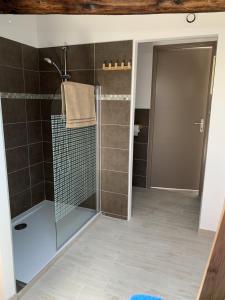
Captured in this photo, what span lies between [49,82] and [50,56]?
319mm

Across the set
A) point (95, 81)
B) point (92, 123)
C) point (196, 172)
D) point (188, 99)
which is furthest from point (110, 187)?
point (188, 99)

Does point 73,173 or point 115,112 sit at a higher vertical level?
point 115,112

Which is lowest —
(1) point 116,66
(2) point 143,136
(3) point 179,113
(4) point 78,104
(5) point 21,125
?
(2) point 143,136

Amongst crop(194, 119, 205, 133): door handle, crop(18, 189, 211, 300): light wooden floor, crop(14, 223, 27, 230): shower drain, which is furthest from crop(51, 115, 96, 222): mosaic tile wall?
crop(194, 119, 205, 133): door handle

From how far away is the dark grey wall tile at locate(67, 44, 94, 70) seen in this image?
2.60 m

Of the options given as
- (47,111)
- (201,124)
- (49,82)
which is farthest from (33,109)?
(201,124)

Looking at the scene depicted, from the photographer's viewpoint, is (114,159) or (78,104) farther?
(114,159)

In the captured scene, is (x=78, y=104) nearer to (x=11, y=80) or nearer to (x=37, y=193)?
(x=11, y=80)

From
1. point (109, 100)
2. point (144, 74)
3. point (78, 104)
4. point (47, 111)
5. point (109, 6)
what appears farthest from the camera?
point (144, 74)

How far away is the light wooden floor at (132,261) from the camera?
70.9 inches

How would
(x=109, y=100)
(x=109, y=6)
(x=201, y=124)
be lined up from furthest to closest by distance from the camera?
(x=201, y=124)
(x=109, y=100)
(x=109, y=6)

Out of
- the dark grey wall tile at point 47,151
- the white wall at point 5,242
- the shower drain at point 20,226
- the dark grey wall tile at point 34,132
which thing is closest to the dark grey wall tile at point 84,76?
the dark grey wall tile at point 34,132

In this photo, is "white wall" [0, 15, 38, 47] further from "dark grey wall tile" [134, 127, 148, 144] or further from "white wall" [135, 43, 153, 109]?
"dark grey wall tile" [134, 127, 148, 144]

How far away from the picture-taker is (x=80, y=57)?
2.66 meters
